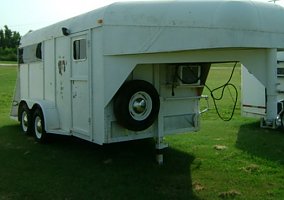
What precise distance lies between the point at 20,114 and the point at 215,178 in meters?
5.81

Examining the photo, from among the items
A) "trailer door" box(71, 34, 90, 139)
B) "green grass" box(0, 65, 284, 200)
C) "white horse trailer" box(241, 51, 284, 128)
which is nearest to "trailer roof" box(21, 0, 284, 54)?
"trailer door" box(71, 34, 90, 139)

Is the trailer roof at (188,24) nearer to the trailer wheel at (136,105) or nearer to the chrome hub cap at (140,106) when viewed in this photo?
the trailer wheel at (136,105)

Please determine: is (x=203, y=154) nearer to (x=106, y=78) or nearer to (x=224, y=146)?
(x=224, y=146)

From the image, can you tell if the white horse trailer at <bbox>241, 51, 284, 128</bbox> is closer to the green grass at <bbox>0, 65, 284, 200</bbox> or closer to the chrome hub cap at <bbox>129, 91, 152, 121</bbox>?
the green grass at <bbox>0, 65, 284, 200</bbox>

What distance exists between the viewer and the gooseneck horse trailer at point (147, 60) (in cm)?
600

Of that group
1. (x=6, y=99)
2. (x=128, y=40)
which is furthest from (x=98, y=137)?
(x=6, y=99)

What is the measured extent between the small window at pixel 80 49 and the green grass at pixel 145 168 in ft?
5.98

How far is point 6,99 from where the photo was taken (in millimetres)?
19297

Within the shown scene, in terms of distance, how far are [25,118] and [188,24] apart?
18.9ft

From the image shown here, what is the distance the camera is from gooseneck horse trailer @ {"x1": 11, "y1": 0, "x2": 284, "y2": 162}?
600 cm

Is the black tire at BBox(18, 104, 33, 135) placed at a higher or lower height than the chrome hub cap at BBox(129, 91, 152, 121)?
lower

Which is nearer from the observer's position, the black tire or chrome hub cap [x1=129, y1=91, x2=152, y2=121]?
chrome hub cap [x1=129, y1=91, x2=152, y2=121]

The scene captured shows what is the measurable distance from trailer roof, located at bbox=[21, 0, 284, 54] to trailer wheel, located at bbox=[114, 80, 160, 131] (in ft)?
1.98

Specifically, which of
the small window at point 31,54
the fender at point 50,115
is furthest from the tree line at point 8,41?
the fender at point 50,115
